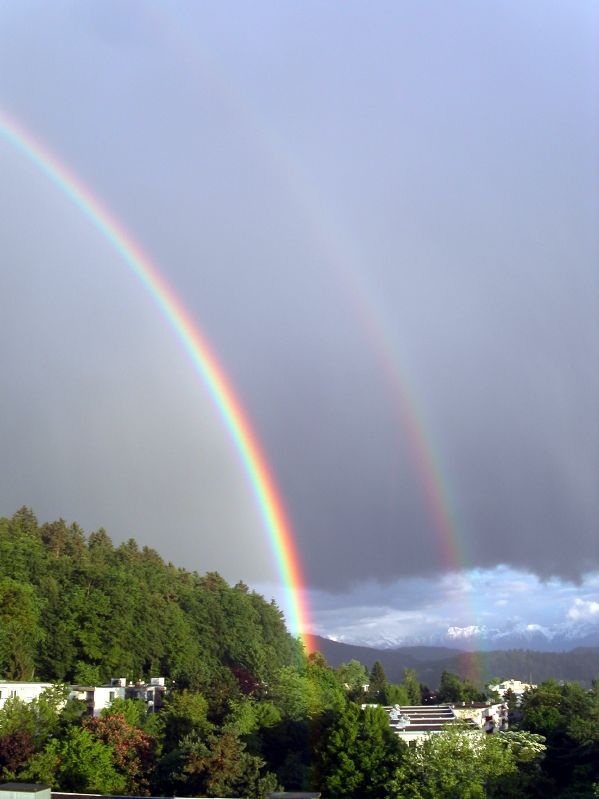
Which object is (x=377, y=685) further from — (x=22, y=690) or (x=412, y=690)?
(x=22, y=690)

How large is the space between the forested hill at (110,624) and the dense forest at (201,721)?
0.15m

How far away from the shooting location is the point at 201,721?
4478 centimetres

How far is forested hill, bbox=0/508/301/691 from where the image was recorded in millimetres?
58656

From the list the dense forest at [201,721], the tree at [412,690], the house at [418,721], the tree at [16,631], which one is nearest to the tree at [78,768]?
the dense forest at [201,721]

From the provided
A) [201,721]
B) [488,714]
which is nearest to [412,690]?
[488,714]

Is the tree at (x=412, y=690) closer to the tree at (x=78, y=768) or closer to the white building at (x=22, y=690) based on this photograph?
the white building at (x=22, y=690)

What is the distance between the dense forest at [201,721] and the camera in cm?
3434

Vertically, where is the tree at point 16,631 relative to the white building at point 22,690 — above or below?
above

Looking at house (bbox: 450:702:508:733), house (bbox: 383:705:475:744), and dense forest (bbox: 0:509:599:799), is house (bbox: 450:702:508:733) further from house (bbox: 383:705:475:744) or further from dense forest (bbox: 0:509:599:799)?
dense forest (bbox: 0:509:599:799)

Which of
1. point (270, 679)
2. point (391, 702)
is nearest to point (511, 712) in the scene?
point (391, 702)

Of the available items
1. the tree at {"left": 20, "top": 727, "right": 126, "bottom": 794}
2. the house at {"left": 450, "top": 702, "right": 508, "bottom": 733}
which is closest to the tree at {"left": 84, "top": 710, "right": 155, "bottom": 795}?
the tree at {"left": 20, "top": 727, "right": 126, "bottom": 794}

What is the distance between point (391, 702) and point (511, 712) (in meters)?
13.0

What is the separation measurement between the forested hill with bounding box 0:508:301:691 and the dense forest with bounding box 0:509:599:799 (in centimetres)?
15

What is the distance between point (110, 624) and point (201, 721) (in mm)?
21249
